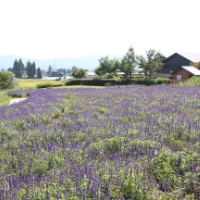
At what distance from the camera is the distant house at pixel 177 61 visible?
63362 millimetres

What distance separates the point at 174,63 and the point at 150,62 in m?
14.5

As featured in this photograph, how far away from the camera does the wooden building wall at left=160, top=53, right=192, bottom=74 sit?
6392cm

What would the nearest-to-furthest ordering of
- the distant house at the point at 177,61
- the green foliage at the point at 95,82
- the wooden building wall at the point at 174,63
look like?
the green foliage at the point at 95,82 → the distant house at the point at 177,61 → the wooden building wall at the point at 174,63

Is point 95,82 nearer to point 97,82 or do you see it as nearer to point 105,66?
point 97,82

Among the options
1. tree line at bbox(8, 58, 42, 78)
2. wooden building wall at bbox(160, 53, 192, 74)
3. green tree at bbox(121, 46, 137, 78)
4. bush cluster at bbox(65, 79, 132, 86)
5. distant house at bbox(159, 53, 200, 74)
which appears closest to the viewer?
bush cluster at bbox(65, 79, 132, 86)

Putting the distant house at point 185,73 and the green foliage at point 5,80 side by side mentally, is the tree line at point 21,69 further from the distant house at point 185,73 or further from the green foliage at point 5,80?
the distant house at point 185,73

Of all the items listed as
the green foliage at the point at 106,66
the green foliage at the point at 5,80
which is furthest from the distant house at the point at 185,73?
the green foliage at the point at 5,80

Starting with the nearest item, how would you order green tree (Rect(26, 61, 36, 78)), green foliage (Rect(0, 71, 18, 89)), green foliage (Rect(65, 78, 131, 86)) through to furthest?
1. green foliage (Rect(65, 78, 131, 86))
2. green foliage (Rect(0, 71, 18, 89))
3. green tree (Rect(26, 61, 36, 78))

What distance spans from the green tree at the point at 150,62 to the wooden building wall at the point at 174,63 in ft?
38.3

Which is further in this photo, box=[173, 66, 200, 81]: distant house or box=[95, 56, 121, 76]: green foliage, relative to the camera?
box=[95, 56, 121, 76]: green foliage

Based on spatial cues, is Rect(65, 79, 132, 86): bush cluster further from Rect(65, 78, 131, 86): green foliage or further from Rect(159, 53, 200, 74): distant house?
Rect(159, 53, 200, 74): distant house

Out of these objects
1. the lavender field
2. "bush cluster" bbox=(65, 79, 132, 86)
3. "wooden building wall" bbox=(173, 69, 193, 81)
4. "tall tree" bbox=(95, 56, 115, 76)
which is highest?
"tall tree" bbox=(95, 56, 115, 76)

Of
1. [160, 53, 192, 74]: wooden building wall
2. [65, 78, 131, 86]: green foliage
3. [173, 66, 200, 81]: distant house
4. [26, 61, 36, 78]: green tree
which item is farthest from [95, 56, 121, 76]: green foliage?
[26, 61, 36, 78]: green tree

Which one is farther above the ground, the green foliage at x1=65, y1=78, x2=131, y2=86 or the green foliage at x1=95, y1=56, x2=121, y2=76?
the green foliage at x1=95, y1=56, x2=121, y2=76
